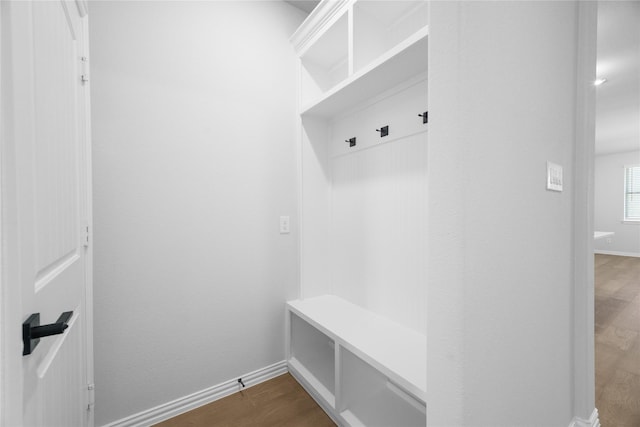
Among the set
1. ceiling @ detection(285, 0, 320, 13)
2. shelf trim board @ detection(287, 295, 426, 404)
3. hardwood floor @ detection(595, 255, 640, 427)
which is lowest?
hardwood floor @ detection(595, 255, 640, 427)

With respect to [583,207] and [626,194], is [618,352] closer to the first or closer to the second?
[583,207]

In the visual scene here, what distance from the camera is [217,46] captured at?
5.88 ft

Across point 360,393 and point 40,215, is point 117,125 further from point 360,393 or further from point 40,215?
point 360,393

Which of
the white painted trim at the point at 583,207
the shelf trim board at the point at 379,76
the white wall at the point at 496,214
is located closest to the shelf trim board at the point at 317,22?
the shelf trim board at the point at 379,76

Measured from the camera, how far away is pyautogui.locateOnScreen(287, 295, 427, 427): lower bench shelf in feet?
4.36

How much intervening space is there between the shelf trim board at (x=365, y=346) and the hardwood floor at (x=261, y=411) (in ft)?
1.63

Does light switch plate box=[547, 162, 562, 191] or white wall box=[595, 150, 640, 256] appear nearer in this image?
light switch plate box=[547, 162, 562, 191]

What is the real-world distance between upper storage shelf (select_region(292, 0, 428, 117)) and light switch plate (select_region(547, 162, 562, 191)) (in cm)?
77

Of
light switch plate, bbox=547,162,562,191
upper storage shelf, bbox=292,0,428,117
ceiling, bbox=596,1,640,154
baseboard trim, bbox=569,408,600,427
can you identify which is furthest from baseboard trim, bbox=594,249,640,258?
upper storage shelf, bbox=292,0,428,117

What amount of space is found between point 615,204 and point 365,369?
975cm

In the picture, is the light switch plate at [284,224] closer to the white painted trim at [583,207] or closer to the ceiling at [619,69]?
the white painted trim at [583,207]

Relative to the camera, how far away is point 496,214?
0.84 meters

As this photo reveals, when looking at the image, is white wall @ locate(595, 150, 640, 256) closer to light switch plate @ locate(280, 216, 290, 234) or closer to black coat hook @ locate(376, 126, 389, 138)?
black coat hook @ locate(376, 126, 389, 138)

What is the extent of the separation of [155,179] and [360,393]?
1.81 meters
